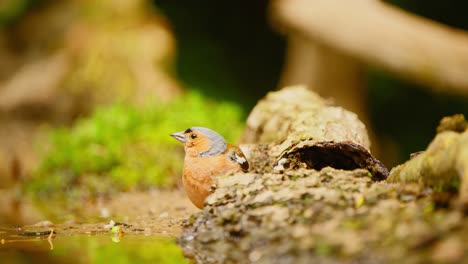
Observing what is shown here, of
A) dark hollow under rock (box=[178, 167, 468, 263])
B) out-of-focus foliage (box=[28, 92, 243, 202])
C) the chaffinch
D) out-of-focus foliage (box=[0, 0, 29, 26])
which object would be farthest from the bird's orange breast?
out-of-focus foliage (box=[0, 0, 29, 26])

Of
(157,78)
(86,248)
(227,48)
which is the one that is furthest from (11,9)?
(86,248)

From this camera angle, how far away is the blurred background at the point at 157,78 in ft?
Answer: 23.1

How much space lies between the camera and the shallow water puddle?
2854 millimetres

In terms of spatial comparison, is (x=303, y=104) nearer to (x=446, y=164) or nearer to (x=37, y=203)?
(x=446, y=164)

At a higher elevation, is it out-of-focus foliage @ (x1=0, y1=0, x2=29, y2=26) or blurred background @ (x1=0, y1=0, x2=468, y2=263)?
out-of-focus foliage @ (x1=0, y1=0, x2=29, y2=26)

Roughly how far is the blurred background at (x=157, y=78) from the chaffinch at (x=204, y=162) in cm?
313

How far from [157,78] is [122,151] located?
215 cm

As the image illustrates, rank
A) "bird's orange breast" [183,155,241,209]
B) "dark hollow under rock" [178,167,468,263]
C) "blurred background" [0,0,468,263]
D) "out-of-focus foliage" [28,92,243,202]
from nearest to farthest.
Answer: "dark hollow under rock" [178,167,468,263]
"bird's orange breast" [183,155,241,209]
"blurred background" [0,0,468,263]
"out-of-focus foliage" [28,92,243,202]

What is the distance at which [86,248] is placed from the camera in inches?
124

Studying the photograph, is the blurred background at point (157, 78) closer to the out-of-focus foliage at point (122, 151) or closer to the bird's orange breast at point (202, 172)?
the out-of-focus foliage at point (122, 151)

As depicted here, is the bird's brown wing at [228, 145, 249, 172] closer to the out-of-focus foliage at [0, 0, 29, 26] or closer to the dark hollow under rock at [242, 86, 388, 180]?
the dark hollow under rock at [242, 86, 388, 180]

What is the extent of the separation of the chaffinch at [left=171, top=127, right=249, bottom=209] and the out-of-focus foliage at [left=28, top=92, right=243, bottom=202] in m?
2.80

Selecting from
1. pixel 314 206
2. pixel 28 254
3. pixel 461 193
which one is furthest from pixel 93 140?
pixel 461 193

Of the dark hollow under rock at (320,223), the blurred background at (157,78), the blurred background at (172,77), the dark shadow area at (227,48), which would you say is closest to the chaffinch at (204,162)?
the dark hollow under rock at (320,223)
